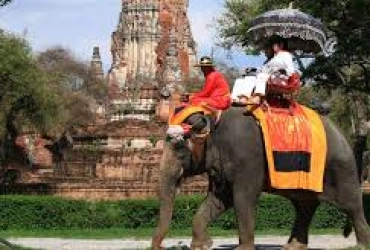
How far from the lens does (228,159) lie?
1031 centimetres

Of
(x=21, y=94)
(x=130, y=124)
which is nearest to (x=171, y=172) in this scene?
(x=21, y=94)

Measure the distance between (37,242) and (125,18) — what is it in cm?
4408

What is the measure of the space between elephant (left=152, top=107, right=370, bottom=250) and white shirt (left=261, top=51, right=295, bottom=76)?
65 centimetres

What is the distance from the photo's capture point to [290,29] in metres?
11.3

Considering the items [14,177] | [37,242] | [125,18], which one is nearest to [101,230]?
[37,242]

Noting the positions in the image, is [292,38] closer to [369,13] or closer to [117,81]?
[369,13]

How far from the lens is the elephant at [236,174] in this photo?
10.2 meters

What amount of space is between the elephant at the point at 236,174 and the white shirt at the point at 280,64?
653mm

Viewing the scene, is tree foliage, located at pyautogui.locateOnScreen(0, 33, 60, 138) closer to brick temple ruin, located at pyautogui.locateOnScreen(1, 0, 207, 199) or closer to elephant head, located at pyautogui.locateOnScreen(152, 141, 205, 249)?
brick temple ruin, located at pyautogui.locateOnScreen(1, 0, 207, 199)

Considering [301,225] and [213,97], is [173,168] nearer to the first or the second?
[213,97]

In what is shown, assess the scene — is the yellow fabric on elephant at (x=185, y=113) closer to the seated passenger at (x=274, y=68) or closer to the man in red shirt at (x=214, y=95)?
the man in red shirt at (x=214, y=95)

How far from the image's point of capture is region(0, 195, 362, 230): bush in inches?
861

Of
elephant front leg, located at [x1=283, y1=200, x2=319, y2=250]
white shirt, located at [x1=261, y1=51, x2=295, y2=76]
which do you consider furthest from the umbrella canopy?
elephant front leg, located at [x1=283, y1=200, x2=319, y2=250]

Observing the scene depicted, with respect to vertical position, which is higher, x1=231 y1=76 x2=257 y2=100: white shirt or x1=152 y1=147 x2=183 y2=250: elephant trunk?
x1=231 y1=76 x2=257 y2=100: white shirt
